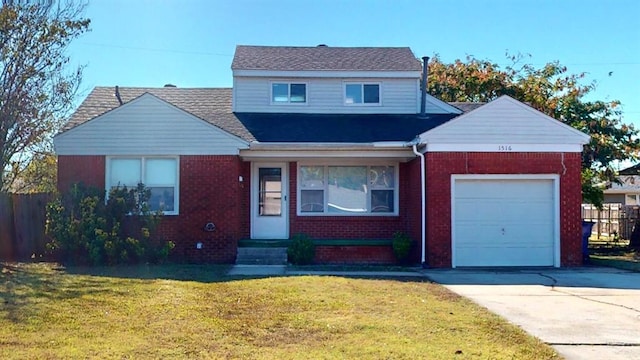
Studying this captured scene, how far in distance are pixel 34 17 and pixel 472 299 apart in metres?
11.9

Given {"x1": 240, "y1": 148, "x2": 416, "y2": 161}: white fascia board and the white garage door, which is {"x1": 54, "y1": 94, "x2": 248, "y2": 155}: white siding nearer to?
{"x1": 240, "y1": 148, "x2": 416, "y2": 161}: white fascia board

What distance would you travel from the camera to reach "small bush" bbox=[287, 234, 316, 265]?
47.6ft

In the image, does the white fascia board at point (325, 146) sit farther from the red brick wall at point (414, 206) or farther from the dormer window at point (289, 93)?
the dormer window at point (289, 93)

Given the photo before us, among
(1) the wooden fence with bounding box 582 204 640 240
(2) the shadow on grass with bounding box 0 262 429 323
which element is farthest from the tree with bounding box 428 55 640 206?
(2) the shadow on grass with bounding box 0 262 429 323

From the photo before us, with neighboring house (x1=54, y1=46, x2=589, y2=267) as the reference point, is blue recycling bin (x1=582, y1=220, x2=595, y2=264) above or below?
below

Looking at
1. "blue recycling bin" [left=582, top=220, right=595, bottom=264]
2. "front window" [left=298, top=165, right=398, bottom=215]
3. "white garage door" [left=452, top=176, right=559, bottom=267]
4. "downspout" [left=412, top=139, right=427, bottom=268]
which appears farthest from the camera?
"front window" [left=298, top=165, right=398, bottom=215]

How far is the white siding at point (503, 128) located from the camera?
1387cm

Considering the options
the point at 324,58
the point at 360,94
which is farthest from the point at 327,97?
the point at 324,58

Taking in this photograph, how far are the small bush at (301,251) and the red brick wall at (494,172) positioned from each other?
9.47 feet

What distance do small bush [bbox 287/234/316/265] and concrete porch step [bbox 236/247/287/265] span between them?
0.66ft

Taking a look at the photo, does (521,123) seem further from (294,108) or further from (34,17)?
(34,17)

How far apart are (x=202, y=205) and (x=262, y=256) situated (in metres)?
1.93

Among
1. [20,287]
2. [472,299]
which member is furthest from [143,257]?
[472,299]

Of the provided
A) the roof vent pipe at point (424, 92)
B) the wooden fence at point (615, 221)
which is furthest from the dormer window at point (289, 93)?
the wooden fence at point (615, 221)
